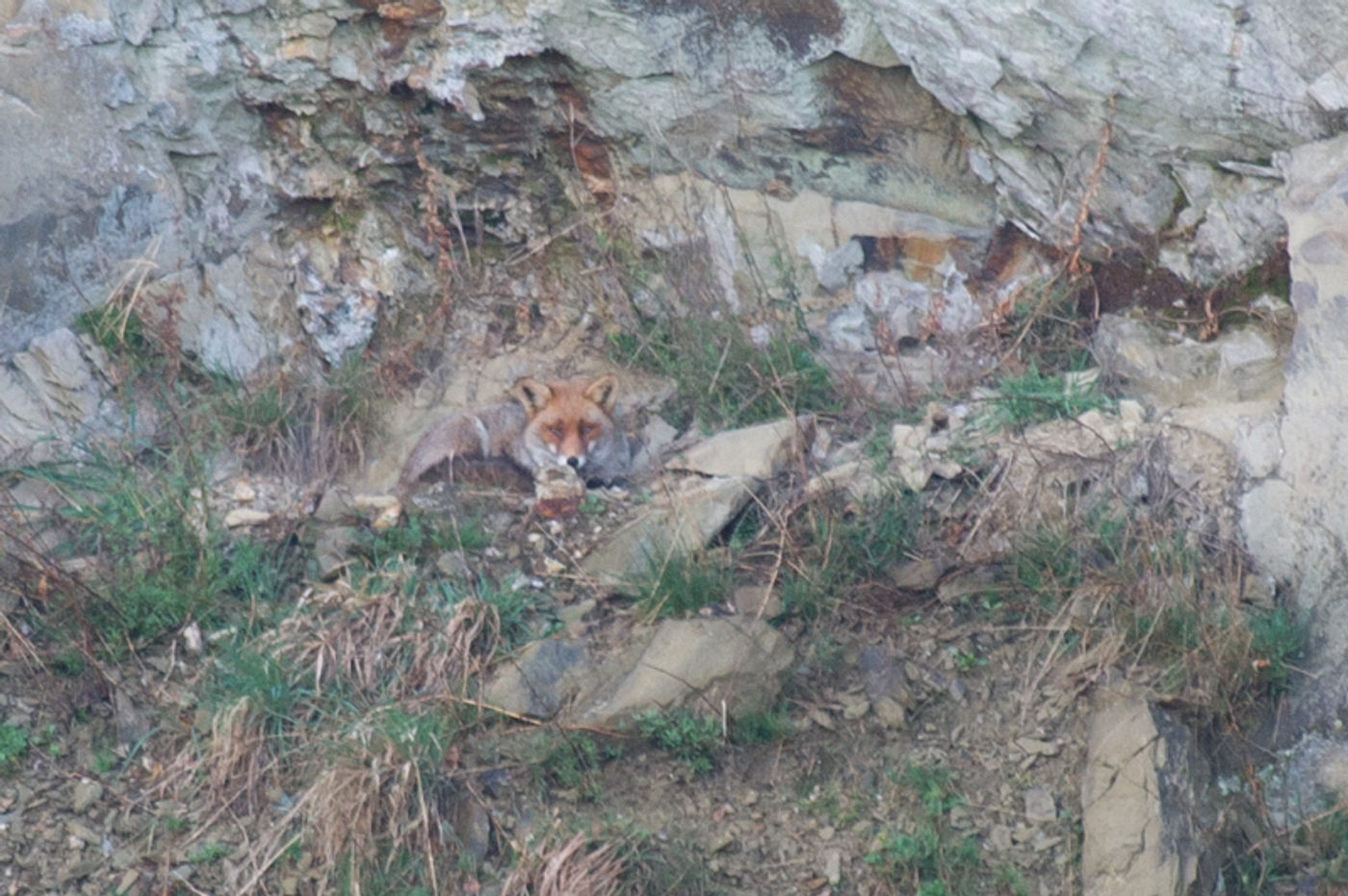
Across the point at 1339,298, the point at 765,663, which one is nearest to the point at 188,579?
the point at 765,663

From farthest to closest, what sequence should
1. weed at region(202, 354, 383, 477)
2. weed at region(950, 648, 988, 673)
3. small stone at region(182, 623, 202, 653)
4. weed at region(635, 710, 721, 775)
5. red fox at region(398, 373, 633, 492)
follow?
red fox at region(398, 373, 633, 492) → weed at region(202, 354, 383, 477) → small stone at region(182, 623, 202, 653) → weed at region(950, 648, 988, 673) → weed at region(635, 710, 721, 775)

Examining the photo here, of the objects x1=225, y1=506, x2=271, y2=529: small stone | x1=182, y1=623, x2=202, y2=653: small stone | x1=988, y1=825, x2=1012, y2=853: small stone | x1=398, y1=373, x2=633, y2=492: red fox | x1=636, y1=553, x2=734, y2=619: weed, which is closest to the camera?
x1=988, y1=825, x2=1012, y2=853: small stone

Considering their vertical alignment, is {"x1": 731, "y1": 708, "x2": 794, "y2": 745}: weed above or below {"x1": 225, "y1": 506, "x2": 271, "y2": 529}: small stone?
below

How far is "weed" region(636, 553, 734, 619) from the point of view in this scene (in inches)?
233

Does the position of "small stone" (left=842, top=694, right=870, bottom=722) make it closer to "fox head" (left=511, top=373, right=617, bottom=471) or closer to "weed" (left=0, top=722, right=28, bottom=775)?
"fox head" (left=511, top=373, right=617, bottom=471)

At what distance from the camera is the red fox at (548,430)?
7785 mm

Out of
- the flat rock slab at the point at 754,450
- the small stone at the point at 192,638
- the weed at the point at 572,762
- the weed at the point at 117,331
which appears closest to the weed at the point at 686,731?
the weed at the point at 572,762

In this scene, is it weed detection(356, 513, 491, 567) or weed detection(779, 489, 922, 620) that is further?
weed detection(356, 513, 491, 567)

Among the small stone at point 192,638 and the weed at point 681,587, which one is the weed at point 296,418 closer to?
the small stone at point 192,638

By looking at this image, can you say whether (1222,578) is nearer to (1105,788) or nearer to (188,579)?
(1105,788)

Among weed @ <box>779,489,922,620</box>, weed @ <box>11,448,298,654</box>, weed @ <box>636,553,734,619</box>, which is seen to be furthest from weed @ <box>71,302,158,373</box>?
weed @ <box>779,489,922,620</box>

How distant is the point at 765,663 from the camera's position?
5656 millimetres

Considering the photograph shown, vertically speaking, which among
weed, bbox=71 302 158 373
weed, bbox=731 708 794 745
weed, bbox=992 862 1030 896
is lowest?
weed, bbox=992 862 1030 896

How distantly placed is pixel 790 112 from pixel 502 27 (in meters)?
1.61
